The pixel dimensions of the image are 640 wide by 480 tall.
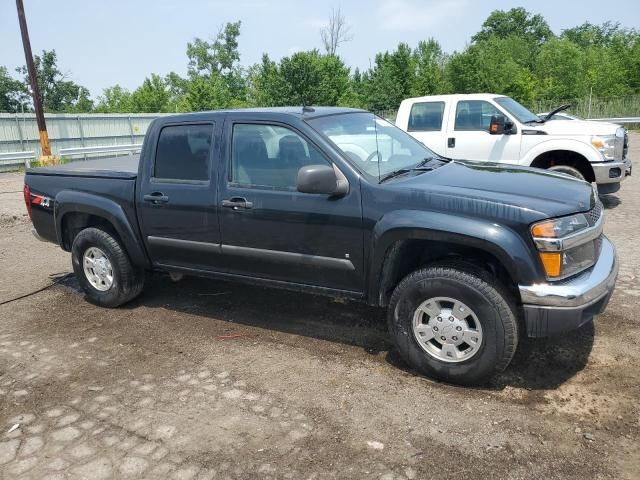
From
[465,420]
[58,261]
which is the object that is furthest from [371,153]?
[58,261]

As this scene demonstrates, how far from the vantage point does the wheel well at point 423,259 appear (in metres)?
3.52

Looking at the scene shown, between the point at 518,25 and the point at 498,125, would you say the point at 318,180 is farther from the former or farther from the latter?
the point at 518,25

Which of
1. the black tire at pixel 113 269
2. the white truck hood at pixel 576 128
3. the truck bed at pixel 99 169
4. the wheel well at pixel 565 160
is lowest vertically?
the black tire at pixel 113 269

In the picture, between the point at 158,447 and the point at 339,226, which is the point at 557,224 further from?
the point at 158,447

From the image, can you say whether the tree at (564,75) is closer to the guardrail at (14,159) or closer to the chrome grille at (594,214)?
the guardrail at (14,159)

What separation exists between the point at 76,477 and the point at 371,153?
280 cm

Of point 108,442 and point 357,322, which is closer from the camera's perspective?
point 108,442

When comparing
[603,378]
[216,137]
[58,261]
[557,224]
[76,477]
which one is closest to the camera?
→ [76,477]

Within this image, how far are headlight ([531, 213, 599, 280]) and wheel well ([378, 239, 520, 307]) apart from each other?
0.28 m

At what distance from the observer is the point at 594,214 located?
142 inches

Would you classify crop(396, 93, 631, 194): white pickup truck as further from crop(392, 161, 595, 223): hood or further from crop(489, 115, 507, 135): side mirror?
crop(392, 161, 595, 223): hood

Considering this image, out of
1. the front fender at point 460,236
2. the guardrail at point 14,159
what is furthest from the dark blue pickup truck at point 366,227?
the guardrail at point 14,159

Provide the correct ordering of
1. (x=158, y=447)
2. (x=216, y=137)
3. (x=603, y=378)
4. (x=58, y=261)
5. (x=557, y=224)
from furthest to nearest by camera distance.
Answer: (x=58, y=261), (x=216, y=137), (x=603, y=378), (x=557, y=224), (x=158, y=447)

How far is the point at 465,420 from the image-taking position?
3.14 meters
